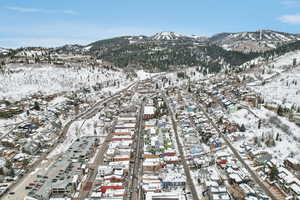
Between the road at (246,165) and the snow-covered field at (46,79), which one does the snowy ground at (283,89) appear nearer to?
the road at (246,165)

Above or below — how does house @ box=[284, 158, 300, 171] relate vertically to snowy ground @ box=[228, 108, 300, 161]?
below

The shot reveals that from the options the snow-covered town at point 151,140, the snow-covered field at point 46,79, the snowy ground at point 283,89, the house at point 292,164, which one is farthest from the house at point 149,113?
the snow-covered field at point 46,79

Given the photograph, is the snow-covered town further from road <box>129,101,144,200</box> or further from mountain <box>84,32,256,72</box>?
mountain <box>84,32,256,72</box>

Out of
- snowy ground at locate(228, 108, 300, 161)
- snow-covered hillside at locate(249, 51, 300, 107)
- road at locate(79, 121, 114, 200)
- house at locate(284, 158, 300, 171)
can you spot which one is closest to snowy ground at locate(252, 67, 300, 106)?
snow-covered hillside at locate(249, 51, 300, 107)

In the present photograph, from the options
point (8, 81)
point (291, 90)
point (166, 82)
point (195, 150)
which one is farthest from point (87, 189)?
point (166, 82)

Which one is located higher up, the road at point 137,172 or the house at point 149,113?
the house at point 149,113

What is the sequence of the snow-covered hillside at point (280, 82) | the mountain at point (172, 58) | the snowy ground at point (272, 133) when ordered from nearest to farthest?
the snowy ground at point (272, 133) < the snow-covered hillside at point (280, 82) < the mountain at point (172, 58)
